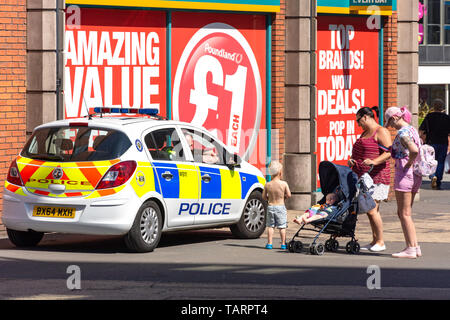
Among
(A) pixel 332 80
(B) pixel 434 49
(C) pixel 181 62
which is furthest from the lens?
(B) pixel 434 49

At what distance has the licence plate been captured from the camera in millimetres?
11938

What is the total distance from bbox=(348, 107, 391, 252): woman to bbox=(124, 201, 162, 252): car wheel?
7.83ft

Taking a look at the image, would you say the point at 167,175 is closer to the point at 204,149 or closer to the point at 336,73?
the point at 204,149

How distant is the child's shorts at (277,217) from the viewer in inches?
504

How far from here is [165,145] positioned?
12.7 metres

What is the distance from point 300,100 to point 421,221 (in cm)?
316

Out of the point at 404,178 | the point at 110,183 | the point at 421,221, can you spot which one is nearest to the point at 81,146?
the point at 110,183

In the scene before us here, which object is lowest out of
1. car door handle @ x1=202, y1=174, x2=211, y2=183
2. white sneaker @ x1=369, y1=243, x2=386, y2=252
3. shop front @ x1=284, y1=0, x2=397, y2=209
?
white sneaker @ x1=369, y1=243, x2=386, y2=252

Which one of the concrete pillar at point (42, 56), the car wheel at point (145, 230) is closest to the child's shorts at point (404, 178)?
the car wheel at point (145, 230)

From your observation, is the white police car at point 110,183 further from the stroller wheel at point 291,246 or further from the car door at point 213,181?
the stroller wheel at point 291,246

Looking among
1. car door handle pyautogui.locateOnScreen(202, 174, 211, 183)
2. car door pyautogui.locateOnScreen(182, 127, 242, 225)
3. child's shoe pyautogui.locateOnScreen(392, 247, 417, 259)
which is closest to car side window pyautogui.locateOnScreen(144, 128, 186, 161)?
car door pyautogui.locateOnScreen(182, 127, 242, 225)

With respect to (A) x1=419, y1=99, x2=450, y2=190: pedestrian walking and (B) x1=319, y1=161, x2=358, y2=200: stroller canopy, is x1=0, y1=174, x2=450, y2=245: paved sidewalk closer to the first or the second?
(A) x1=419, y1=99, x2=450, y2=190: pedestrian walking

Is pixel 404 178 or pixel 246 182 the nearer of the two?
pixel 404 178
